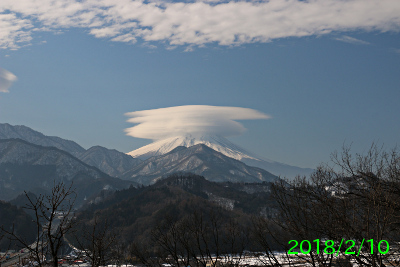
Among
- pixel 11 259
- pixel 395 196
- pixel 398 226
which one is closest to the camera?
pixel 395 196

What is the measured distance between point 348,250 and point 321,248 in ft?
6.86

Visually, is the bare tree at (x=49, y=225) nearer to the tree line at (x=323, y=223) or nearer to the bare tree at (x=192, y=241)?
the tree line at (x=323, y=223)

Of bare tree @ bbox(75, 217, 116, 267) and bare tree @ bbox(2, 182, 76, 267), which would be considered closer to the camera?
bare tree @ bbox(2, 182, 76, 267)

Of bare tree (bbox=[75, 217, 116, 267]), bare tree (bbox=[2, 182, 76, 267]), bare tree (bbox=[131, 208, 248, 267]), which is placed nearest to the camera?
bare tree (bbox=[2, 182, 76, 267])

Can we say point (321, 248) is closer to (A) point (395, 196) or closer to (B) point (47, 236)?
(A) point (395, 196)

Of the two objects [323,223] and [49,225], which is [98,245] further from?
[323,223]

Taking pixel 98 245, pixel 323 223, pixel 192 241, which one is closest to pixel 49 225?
pixel 98 245

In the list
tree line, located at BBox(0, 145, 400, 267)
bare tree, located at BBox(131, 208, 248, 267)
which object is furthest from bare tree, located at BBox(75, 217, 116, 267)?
bare tree, located at BBox(131, 208, 248, 267)

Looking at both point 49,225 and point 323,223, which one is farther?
point 323,223

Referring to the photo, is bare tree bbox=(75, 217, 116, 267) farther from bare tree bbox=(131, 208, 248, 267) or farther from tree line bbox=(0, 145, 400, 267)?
bare tree bbox=(131, 208, 248, 267)

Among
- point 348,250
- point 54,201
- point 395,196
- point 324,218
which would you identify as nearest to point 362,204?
point 395,196

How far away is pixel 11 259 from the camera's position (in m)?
148

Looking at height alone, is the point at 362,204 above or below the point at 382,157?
below

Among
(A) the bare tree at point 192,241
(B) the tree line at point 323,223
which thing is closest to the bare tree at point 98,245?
(B) the tree line at point 323,223
